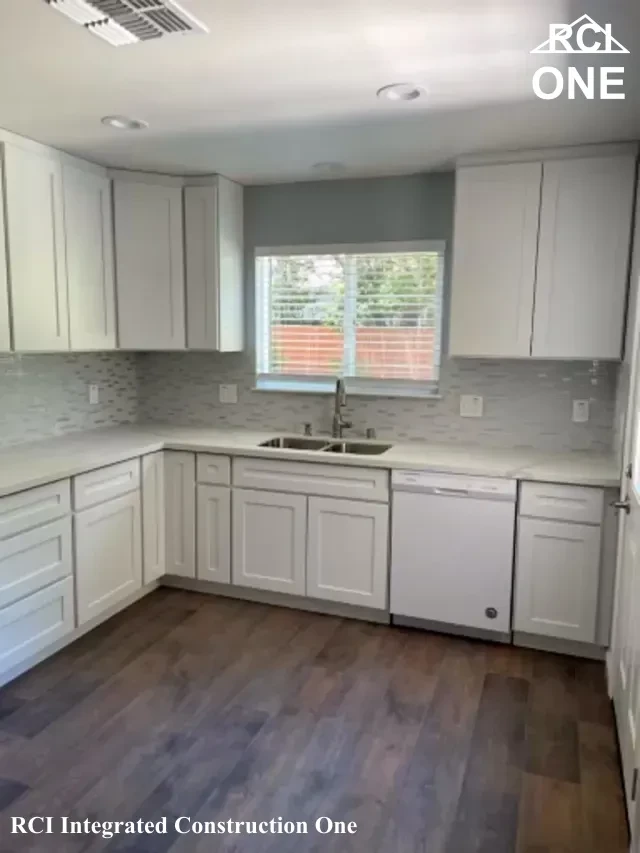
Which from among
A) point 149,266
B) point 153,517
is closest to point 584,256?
point 149,266

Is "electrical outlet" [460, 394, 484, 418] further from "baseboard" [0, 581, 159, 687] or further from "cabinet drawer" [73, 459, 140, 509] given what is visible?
"baseboard" [0, 581, 159, 687]

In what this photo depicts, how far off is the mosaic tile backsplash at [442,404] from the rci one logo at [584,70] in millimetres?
1402

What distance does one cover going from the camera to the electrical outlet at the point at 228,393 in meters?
3.98

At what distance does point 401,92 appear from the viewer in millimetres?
2277

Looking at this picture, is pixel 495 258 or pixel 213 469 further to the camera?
pixel 213 469

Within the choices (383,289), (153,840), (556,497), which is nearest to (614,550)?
(556,497)

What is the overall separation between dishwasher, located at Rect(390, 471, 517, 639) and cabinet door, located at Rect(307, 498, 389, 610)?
0.07 meters

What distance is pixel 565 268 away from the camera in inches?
117

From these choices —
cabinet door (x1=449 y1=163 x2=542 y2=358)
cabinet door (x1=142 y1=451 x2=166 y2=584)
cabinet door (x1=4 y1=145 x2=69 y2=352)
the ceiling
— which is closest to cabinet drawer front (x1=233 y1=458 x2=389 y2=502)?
cabinet door (x1=142 y1=451 x2=166 y2=584)

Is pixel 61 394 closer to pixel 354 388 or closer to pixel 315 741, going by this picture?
pixel 354 388

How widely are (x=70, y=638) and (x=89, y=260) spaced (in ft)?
6.32

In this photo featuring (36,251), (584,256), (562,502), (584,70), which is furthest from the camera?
(36,251)

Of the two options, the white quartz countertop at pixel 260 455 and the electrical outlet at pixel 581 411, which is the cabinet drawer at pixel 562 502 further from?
the electrical outlet at pixel 581 411

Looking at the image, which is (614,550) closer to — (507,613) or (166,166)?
(507,613)
